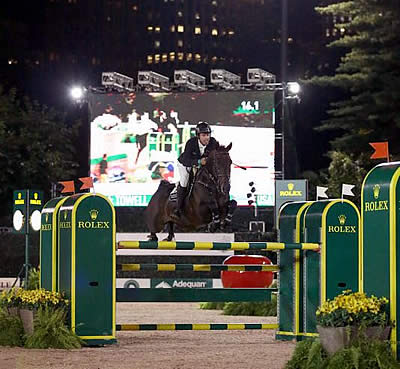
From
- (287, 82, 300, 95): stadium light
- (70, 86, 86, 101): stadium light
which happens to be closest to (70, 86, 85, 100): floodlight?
(70, 86, 86, 101): stadium light

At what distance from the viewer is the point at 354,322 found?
8234mm

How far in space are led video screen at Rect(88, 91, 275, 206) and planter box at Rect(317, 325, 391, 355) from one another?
25.9m

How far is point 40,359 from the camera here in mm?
10242

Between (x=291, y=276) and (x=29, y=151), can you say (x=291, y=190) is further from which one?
(x=291, y=276)

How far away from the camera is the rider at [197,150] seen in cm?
1372

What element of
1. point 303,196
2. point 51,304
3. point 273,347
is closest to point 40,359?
point 51,304

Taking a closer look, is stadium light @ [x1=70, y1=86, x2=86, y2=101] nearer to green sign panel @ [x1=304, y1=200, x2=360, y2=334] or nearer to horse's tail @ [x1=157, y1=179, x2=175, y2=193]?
horse's tail @ [x1=157, y1=179, x2=175, y2=193]

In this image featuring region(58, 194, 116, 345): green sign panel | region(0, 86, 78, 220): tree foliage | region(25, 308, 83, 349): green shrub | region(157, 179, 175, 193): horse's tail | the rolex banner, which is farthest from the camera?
region(0, 86, 78, 220): tree foliage

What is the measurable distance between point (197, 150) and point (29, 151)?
29129 mm

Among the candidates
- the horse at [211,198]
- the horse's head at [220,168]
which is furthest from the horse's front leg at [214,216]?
the horse's head at [220,168]

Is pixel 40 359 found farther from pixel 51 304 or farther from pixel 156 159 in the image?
pixel 156 159

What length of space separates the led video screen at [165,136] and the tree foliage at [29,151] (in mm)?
6721

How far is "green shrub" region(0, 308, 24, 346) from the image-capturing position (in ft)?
37.9

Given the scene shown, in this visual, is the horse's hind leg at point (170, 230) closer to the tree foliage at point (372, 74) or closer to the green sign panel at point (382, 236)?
the green sign panel at point (382, 236)
